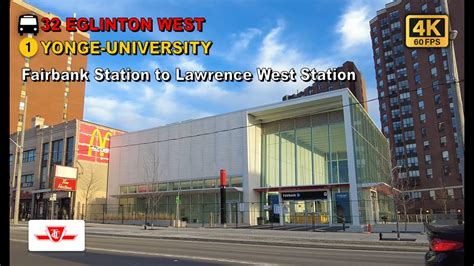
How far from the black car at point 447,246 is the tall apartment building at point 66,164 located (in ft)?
152

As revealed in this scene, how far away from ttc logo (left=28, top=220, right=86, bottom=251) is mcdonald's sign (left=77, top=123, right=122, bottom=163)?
46.9 meters

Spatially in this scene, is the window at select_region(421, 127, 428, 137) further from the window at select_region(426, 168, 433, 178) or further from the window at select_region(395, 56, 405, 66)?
the window at select_region(395, 56, 405, 66)

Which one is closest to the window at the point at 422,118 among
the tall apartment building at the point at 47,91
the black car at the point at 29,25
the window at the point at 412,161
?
the window at the point at 412,161

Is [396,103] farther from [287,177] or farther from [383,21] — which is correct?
[287,177]

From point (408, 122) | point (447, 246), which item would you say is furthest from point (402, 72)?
point (447, 246)

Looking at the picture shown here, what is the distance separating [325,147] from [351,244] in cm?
2037

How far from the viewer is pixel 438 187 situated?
83.1m

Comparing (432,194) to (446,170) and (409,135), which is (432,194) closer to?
(446,170)

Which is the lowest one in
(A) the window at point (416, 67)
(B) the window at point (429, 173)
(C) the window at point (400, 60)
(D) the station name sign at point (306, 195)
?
(D) the station name sign at point (306, 195)

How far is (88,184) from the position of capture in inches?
1955

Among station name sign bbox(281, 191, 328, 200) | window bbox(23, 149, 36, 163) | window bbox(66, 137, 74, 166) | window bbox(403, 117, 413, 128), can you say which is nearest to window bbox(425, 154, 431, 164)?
window bbox(403, 117, 413, 128)

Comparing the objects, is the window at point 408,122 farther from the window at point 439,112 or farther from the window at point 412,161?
the window at point 412,161

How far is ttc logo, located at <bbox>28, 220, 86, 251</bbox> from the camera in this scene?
18.8 feet

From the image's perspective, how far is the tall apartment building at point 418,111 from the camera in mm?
82875
